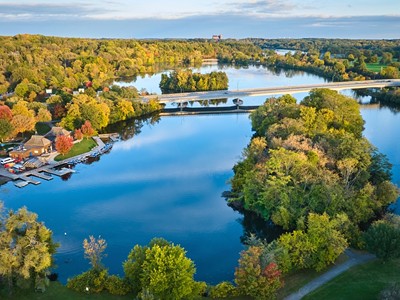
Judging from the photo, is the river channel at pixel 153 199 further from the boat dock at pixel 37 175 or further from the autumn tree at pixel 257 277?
the autumn tree at pixel 257 277

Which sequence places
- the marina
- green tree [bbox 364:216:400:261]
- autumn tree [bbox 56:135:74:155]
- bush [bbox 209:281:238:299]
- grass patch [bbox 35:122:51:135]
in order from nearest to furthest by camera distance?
bush [bbox 209:281:238:299]
green tree [bbox 364:216:400:261]
the marina
autumn tree [bbox 56:135:74:155]
grass patch [bbox 35:122:51:135]

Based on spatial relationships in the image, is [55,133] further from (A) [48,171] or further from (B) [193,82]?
(B) [193,82]

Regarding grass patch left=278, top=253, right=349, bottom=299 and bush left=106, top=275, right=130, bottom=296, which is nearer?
bush left=106, top=275, right=130, bottom=296

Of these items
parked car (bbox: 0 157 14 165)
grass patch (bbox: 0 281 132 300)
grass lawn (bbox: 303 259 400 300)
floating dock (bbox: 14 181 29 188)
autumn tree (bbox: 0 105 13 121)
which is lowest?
grass patch (bbox: 0 281 132 300)

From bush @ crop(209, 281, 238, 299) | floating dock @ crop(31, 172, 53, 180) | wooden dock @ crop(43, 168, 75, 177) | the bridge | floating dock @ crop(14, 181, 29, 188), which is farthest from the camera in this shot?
the bridge

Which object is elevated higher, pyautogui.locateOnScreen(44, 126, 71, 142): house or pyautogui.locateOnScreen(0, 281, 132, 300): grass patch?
pyautogui.locateOnScreen(44, 126, 71, 142): house

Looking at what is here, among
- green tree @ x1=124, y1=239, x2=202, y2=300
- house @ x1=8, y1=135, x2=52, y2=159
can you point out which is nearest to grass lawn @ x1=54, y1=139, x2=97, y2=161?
house @ x1=8, y1=135, x2=52, y2=159

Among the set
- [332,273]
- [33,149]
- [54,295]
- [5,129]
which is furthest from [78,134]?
[332,273]

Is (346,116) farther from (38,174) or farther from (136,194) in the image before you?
(38,174)

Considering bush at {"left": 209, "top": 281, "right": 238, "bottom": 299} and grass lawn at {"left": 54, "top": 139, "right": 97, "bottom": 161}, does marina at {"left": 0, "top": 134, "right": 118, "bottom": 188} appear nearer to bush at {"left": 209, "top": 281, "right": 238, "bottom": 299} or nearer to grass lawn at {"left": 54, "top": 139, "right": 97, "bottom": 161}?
grass lawn at {"left": 54, "top": 139, "right": 97, "bottom": 161}
